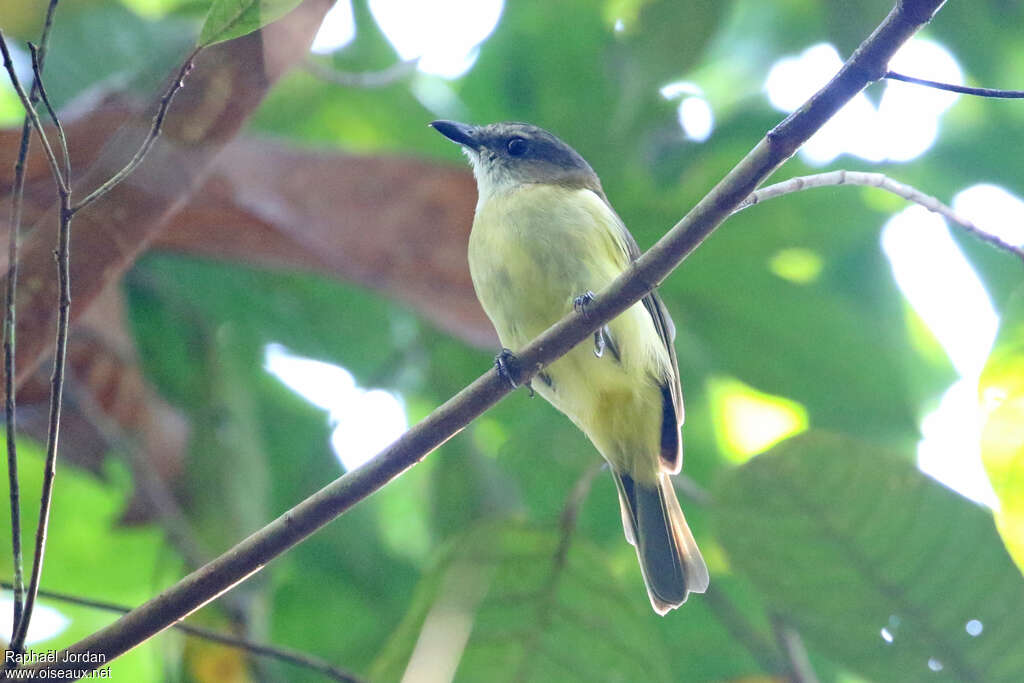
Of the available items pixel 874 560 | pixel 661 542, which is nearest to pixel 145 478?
pixel 661 542

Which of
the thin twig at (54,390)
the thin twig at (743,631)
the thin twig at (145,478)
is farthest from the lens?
the thin twig at (743,631)

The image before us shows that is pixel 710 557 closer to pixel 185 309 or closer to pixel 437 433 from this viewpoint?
pixel 185 309

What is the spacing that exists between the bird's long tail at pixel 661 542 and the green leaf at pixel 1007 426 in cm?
104

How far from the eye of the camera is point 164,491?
3615 mm

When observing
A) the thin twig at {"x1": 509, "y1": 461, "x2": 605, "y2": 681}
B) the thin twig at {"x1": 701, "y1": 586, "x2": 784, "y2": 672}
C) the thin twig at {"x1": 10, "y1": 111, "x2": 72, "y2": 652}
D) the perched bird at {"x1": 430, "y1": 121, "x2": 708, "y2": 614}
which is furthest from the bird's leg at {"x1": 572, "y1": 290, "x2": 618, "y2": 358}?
the thin twig at {"x1": 10, "y1": 111, "x2": 72, "y2": 652}

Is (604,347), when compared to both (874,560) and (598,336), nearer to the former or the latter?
(598,336)

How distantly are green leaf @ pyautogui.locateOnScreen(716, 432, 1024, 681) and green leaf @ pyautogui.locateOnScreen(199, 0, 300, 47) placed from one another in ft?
5.60

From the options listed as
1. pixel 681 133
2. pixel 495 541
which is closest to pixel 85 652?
pixel 495 541

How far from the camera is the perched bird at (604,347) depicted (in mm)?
3414

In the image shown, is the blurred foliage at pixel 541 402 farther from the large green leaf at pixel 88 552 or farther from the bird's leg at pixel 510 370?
the bird's leg at pixel 510 370

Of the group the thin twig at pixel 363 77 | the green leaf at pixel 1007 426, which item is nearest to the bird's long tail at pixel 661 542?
the green leaf at pixel 1007 426

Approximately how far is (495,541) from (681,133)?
209 cm

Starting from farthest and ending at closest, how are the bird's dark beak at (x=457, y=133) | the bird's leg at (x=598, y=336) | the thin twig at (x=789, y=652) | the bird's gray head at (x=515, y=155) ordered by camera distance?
1. the bird's dark beak at (x=457, y=133)
2. the bird's gray head at (x=515, y=155)
3. the thin twig at (x=789, y=652)
4. the bird's leg at (x=598, y=336)

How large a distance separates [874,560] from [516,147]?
6.55ft
